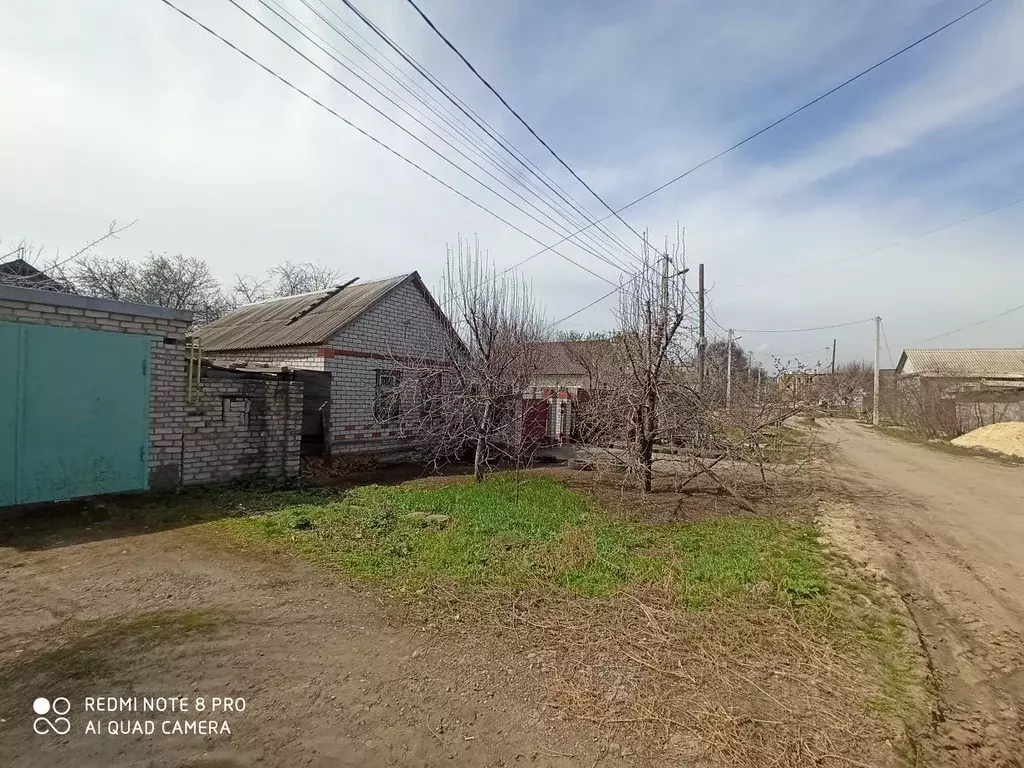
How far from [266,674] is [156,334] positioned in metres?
5.64

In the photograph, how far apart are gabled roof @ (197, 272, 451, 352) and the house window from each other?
4.65 feet

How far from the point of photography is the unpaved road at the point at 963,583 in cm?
274

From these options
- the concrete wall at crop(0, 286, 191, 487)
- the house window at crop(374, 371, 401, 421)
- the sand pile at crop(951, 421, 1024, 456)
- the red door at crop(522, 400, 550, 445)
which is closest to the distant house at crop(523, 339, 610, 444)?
the red door at crop(522, 400, 550, 445)

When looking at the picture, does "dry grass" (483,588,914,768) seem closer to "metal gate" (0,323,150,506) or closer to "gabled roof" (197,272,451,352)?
"metal gate" (0,323,150,506)

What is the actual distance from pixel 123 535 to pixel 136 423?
1802mm

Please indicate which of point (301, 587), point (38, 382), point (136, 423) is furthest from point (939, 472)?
point (38, 382)

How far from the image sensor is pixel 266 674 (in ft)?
9.53

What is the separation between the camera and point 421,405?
33.8 ft

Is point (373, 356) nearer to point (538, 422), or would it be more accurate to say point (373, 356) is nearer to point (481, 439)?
point (481, 439)

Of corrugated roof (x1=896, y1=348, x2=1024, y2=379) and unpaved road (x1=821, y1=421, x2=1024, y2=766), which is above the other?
corrugated roof (x1=896, y1=348, x2=1024, y2=379)

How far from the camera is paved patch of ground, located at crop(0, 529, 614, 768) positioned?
7.64 feet

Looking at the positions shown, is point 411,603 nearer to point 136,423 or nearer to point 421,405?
point 136,423

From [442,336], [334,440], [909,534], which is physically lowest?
[909,534]

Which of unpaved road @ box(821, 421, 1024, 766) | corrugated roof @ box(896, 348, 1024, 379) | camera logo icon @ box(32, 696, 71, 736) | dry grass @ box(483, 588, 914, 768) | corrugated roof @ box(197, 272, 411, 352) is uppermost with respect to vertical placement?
corrugated roof @ box(896, 348, 1024, 379)
